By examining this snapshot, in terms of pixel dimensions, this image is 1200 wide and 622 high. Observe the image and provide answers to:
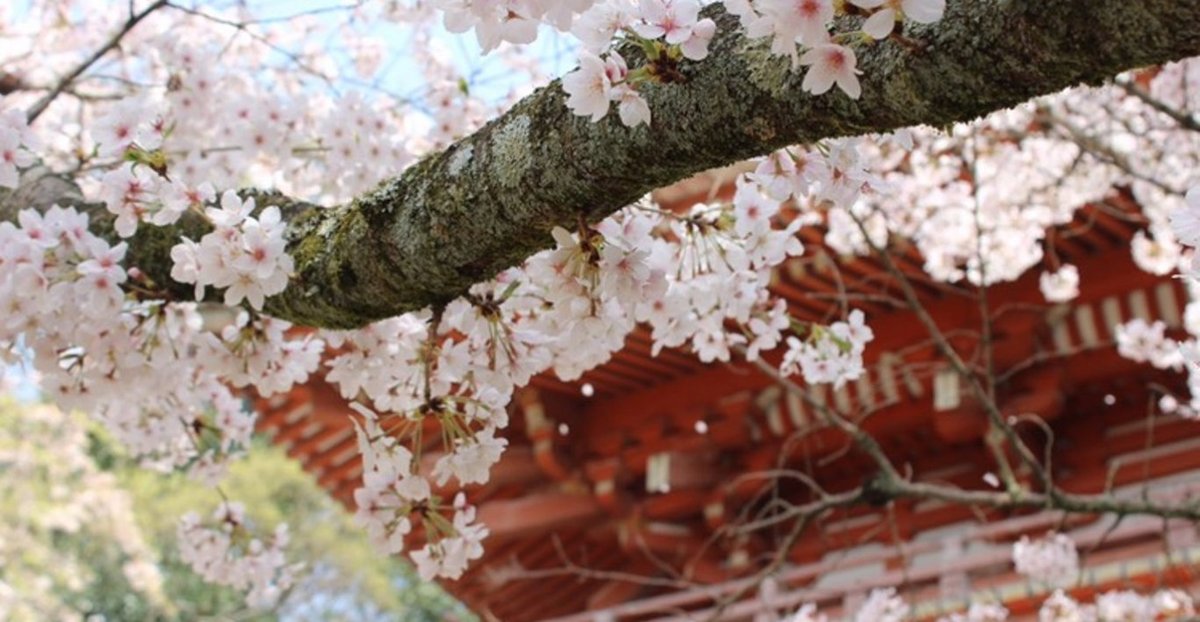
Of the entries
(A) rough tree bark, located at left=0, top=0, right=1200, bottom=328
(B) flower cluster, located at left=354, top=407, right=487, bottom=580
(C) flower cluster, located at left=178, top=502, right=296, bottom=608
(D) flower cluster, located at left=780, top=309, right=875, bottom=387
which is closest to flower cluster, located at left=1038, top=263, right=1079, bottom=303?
(D) flower cluster, located at left=780, top=309, right=875, bottom=387

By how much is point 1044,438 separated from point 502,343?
5.29 metres

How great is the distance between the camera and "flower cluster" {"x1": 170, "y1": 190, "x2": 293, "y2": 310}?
1.85 meters

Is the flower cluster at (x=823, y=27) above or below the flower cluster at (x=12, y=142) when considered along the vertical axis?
below

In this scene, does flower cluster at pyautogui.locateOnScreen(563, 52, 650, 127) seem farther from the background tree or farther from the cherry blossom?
the cherry blossom

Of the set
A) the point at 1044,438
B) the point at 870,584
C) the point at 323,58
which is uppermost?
the point at 323,58

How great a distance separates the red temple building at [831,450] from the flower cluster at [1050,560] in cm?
13

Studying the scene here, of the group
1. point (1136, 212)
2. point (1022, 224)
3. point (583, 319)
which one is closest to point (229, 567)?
point (583, 319)

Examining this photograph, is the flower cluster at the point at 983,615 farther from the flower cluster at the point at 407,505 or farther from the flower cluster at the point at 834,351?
the flower cluster at the point at 407,505

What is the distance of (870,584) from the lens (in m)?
5.90

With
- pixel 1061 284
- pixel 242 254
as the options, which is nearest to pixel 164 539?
pixel 1061 284

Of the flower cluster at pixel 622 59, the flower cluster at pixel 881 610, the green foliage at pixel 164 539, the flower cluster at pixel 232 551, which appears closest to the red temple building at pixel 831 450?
the flower cluster at pixel 881 610

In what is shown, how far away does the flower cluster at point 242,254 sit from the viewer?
1.85 metres

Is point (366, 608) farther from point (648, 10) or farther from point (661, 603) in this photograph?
point (648, 10)

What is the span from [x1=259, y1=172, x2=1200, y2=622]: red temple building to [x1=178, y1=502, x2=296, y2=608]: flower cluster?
2220 millimetres
